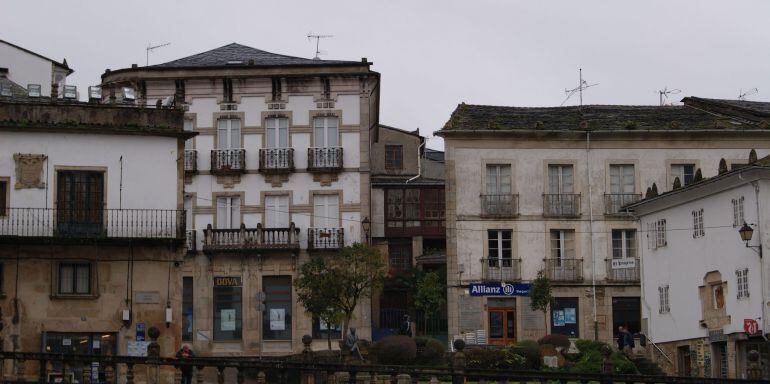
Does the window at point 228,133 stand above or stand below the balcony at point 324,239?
above

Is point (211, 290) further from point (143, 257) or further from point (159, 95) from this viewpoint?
point (143, 257)

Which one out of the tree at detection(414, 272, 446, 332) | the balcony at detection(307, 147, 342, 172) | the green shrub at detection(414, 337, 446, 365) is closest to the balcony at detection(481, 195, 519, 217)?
the tree at detection(414, 272, 446, 332)

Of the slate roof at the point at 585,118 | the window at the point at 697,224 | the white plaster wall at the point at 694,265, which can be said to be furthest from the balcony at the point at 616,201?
the window at the point at 697,224

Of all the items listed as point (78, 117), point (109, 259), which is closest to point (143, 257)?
point (109, 259)

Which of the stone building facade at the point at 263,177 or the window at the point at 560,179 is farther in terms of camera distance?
the window at the point at 560,179

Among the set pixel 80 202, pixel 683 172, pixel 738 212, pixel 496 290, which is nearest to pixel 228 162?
pixel 496 290

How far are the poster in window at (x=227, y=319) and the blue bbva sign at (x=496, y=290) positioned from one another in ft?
31.0

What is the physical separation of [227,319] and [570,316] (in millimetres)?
13577

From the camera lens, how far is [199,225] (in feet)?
192

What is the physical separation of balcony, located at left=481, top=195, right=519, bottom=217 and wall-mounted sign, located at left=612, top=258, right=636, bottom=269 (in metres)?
4.36

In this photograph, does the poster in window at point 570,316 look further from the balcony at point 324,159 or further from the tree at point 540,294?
the balcony at point 324,159

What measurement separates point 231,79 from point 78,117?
16888 mm

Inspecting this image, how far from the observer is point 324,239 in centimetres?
5759

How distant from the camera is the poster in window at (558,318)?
57781 mm
